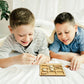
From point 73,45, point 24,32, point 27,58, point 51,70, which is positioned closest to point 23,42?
point 24,32

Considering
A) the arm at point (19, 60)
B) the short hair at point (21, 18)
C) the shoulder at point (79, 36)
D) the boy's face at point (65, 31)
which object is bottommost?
the arm at point (19, 60)

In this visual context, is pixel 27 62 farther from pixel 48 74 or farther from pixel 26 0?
pixel 26 0

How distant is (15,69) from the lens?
2.61ft

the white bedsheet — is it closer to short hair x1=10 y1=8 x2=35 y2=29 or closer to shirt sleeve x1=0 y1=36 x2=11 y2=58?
shirt sleeve x1=0 y1=36 x2=11 y2=58

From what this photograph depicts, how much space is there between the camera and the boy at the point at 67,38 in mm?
1053

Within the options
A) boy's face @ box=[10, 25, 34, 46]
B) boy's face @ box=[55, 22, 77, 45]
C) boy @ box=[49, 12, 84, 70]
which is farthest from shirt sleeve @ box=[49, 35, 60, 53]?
boy's face @ box=[10, 25, 34, 46]

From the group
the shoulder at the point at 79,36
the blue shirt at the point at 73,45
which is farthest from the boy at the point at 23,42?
the shoulder at the point at 79,36

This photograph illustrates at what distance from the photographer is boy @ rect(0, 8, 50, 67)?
33.6 inches

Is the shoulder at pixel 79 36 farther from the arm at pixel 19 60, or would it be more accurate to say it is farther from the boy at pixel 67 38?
the arm at pixel 19 60

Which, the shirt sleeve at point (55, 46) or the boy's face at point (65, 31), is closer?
the boy's face at point (65, 31)

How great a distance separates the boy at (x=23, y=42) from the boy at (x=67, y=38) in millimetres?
119

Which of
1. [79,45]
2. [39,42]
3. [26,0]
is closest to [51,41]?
[39,42]

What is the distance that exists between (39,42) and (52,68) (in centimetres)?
39

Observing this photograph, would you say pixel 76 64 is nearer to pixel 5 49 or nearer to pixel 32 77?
pixel 32 77
